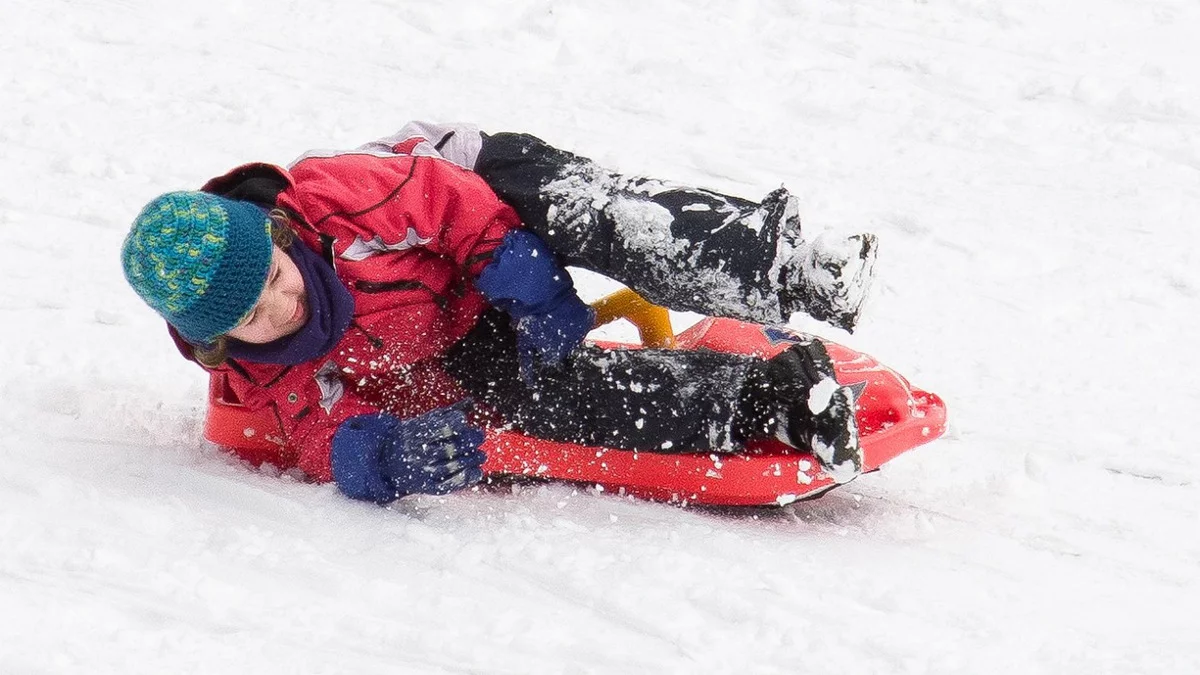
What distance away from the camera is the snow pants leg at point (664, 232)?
2.27 m

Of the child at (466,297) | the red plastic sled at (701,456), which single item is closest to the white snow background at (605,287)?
the red plastic sled at (701,456)

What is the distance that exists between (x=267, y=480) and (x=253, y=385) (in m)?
0.21

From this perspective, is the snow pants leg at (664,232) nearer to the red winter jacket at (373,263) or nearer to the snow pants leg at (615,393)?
the red winter jacket at (373,263)

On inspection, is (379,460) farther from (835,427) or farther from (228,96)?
(228,96)

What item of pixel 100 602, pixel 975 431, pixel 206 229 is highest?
pixel 206 229

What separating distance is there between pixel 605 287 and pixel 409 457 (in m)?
1.42

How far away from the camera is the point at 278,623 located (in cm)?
195

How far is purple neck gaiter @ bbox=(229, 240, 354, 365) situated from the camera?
2.22 meters

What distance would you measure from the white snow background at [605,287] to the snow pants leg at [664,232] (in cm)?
49

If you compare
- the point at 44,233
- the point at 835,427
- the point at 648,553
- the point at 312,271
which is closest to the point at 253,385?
the point at 312,271

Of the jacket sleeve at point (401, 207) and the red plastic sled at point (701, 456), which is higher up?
the jacket sleeve at point (401, 207)

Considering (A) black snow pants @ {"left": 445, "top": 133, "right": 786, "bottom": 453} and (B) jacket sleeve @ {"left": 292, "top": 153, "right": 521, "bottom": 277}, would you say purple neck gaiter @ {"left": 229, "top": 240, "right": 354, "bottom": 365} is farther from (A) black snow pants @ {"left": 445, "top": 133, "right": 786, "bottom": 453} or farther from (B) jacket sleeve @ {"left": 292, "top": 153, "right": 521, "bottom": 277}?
(A) black snow pants @ {"left": 445, "top": 133, "right": 786, "bottom": 453}

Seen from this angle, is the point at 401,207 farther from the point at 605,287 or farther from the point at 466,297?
the point at 605,287

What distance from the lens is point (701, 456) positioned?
8.39ft
